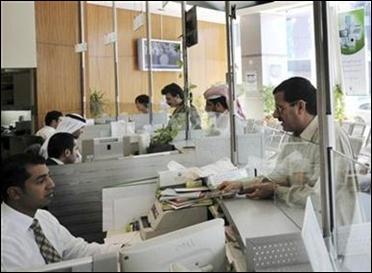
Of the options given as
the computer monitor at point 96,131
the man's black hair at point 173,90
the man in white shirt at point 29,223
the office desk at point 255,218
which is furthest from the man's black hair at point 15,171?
the man's black hair at point 173,90

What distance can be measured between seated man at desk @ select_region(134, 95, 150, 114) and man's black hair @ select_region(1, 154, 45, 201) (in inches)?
82.5

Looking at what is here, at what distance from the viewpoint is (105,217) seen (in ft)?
8.61

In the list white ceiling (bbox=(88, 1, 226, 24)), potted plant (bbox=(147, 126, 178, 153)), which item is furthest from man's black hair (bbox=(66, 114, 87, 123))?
white ceiling (bbox=(88, 1, 226, 24))

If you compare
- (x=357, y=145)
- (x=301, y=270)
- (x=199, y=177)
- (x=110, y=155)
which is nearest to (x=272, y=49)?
(x=110, y=155)

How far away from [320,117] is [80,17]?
2246 millimetres

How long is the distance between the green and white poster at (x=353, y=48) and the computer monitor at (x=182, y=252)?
0.97m

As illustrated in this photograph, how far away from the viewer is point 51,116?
3.16 m

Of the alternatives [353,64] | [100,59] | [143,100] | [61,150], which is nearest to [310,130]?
[353,64]

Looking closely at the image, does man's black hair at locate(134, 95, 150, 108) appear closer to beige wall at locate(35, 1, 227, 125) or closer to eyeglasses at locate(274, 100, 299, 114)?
beige wall at locate(35, 1, 227, 125)

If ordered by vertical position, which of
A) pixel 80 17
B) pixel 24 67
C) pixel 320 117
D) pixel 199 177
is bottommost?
pixel 199 177

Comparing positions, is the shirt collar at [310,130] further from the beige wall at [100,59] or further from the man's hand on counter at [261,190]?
the beige wall at [100,59]

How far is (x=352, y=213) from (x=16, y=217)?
1.19 m

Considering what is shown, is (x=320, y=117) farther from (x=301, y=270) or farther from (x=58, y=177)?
(x=58, y=177)

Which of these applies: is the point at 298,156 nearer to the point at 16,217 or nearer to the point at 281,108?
the point at 281,108
